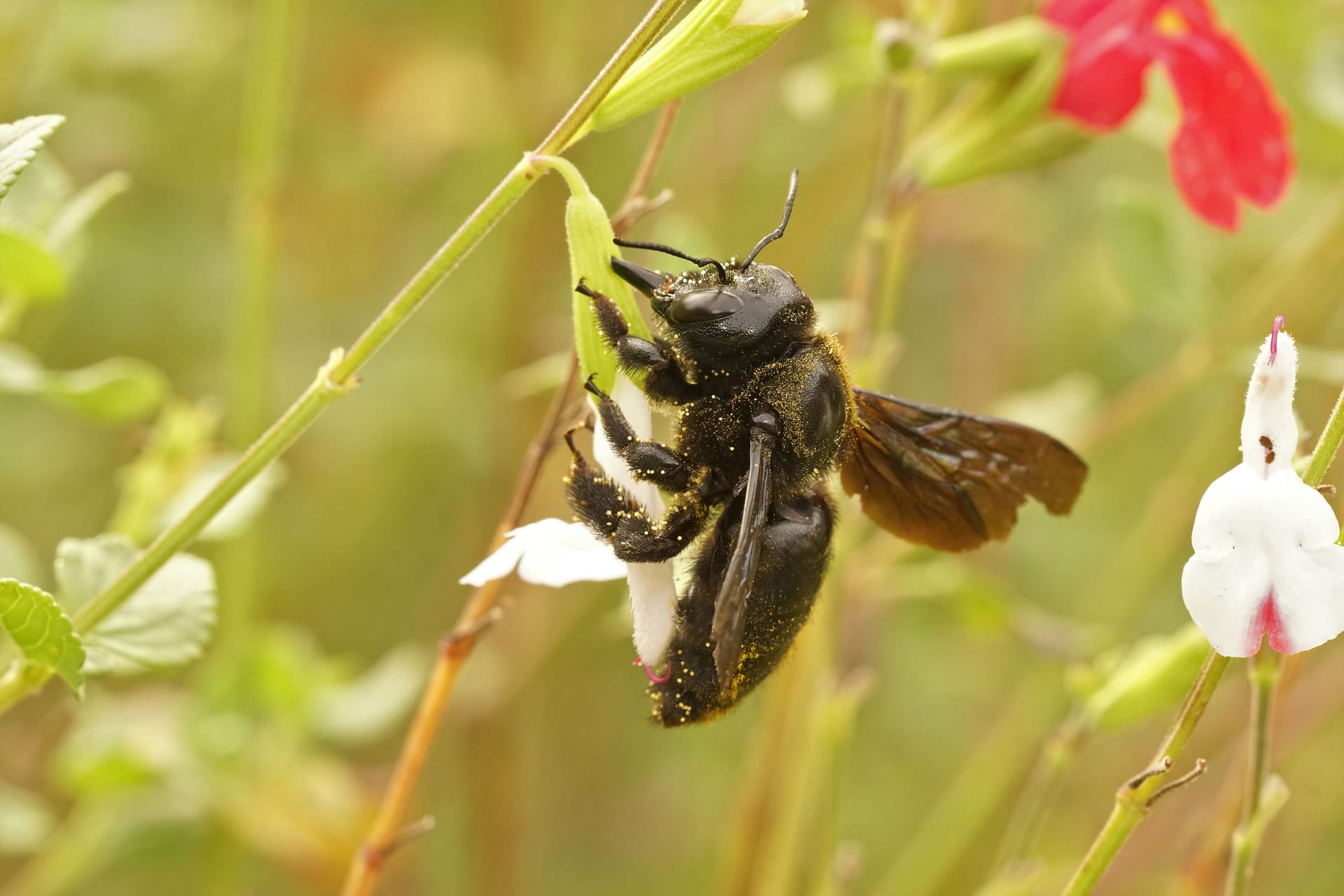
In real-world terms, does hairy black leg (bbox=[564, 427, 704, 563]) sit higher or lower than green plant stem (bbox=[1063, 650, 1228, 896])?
higher

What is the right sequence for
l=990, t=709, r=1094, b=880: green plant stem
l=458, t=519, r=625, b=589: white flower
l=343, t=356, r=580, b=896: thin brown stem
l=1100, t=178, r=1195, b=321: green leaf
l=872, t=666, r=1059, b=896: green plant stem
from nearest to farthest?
l=458, t=519, r=625, b=589: white flower → l=343, t=356, r=580, b=896: thin brown stem → l=990, t=709, r=1094, b=880: green plant stem → l=1100, t=178, r=1195, b=321: green leaf → l=872, t=666, r=1059, b=896: green plant stem

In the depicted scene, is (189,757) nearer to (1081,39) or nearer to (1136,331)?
(1081,39)

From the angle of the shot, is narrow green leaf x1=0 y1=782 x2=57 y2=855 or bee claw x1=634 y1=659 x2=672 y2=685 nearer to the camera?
bee claw x1=634 y1=659 x2=672 y2=685

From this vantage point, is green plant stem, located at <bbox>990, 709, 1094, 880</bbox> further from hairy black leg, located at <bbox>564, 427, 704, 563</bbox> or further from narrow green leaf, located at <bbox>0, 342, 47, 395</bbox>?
narrow green leaf, located at <bbox>0, 342, 47, 395</bbox>

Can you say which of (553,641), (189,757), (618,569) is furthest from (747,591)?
(553,641)

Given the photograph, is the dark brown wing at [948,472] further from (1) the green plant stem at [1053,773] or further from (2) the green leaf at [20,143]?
(2) the green leaf at [20,143]

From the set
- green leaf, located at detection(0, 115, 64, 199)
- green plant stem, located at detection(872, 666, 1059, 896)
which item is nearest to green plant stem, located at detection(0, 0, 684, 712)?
green leaf, located at detection(0, 115, 64, 199)

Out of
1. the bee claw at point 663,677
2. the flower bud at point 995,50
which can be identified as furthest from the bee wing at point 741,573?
the flower bud at point 995,50
